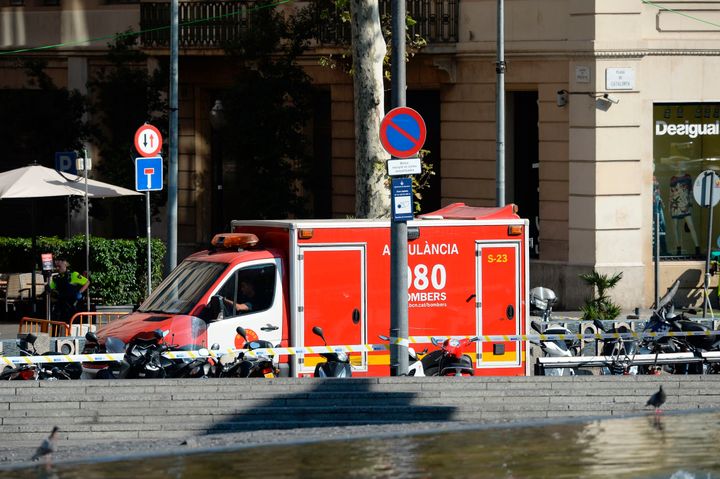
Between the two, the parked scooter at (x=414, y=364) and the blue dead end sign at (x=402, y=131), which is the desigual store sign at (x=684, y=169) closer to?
the parked scooter at (x=414, y=364)

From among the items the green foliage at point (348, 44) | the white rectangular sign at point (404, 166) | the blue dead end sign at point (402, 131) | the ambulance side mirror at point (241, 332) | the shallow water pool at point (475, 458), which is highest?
the green foliage at point (348, 44)

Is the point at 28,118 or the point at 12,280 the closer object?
the point at 12,280

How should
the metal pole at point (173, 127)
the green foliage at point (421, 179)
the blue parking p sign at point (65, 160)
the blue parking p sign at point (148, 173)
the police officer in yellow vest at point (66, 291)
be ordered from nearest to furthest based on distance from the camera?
the blue parking p sign at point (148, 173), the police officer in yellow vest at point (66, 291), the green foliage at point (421, 179), the metal pole at point (173, 127), the blue parking p sign at point (65, 160)

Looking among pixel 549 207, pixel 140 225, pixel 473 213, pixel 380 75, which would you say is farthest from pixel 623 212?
pixel 140 225

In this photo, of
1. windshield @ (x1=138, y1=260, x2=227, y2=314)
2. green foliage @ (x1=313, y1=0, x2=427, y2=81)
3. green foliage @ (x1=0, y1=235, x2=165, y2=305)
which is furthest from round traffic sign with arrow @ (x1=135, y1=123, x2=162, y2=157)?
windshield @ (x1=138, y1=260, x2=227, y2=314)

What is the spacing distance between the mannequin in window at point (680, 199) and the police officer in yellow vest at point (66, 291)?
1133cm

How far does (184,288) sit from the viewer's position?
51.6ft

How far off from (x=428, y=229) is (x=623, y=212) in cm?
1145

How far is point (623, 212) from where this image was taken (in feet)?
87.0

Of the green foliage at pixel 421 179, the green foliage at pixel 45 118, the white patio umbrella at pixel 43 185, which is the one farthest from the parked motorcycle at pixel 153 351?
the green foliage at pixel 45 118

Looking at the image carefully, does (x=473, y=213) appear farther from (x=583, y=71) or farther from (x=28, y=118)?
(x=28, y=118)

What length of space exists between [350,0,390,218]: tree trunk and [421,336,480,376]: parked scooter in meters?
6.39

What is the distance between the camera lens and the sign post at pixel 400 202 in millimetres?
14578

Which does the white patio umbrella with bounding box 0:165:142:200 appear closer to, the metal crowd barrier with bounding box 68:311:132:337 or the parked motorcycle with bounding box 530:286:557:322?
the metal crowd barrier with bounding box 68:311:132:337
